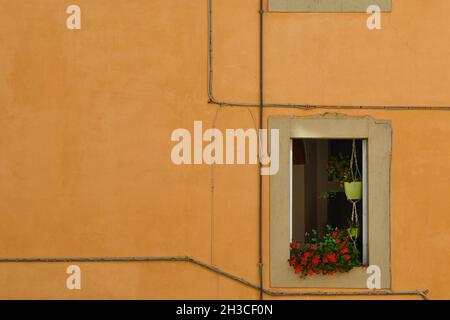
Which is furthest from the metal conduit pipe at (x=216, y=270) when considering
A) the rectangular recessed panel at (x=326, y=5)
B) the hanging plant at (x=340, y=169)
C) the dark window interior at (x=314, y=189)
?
the rectangular recessed panel at (x=326, y=5)

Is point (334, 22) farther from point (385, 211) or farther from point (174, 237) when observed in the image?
point (174, 237)

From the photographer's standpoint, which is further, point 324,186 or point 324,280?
point 324,186

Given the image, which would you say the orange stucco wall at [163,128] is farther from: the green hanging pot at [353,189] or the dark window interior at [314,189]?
the dark window interior at [314,189]

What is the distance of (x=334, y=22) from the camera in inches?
249

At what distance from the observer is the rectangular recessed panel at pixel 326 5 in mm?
6316

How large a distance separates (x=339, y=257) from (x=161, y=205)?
6.60ft

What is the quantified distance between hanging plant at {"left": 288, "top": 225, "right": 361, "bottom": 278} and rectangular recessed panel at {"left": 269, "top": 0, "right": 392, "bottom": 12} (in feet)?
8.27

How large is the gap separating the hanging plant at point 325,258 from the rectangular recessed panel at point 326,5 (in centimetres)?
252

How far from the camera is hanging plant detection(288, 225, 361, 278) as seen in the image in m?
6.19

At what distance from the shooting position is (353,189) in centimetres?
645

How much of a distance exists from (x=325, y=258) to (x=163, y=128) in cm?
A: 225

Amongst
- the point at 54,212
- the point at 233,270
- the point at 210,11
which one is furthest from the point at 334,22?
the point at 54,212

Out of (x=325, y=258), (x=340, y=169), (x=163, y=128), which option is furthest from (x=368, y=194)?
(x=163, y=128)

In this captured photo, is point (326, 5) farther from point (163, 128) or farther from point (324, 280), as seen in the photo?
point (324, 280)
